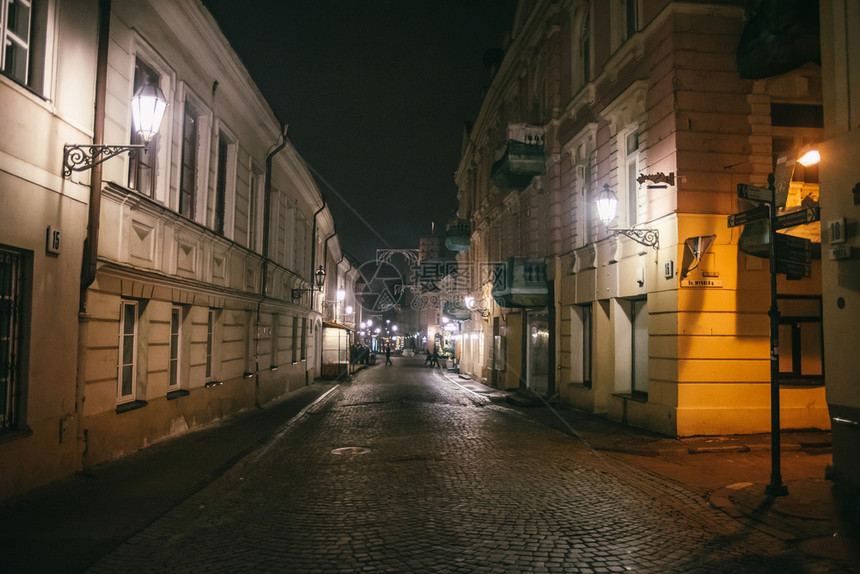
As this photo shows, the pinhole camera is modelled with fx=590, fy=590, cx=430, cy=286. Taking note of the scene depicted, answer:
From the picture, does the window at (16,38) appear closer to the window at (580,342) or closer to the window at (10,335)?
the window at (10,335)

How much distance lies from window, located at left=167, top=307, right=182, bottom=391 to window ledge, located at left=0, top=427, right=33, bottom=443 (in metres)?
4.70

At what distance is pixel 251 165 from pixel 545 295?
32.7ft

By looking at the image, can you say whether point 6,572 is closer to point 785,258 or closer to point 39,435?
point 39,435

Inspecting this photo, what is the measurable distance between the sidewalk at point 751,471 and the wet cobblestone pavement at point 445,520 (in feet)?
0.92

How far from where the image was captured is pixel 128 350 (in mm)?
10062

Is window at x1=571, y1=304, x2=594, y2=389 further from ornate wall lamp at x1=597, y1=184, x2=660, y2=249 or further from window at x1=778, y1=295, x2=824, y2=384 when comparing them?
window at x1=778, y1=295, x2=824, y2=384

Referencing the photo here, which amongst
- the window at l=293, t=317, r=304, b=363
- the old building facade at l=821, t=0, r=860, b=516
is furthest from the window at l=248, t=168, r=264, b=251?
the old building facade at l=821, t=0, r=860, b=516

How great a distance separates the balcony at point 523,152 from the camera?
19.7m

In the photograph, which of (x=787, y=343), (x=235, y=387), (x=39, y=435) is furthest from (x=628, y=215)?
(x=39, y=435)

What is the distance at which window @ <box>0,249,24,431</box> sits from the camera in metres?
6.95

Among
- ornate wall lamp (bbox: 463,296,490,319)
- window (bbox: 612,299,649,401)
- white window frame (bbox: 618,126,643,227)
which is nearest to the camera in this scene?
white window frame (bbox: 618,126,643,227)

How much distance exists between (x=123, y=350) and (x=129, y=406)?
3.10 ft

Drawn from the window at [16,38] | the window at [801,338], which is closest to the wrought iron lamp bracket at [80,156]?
the window at [16,38]

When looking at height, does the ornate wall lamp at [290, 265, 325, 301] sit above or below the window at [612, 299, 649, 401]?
above
